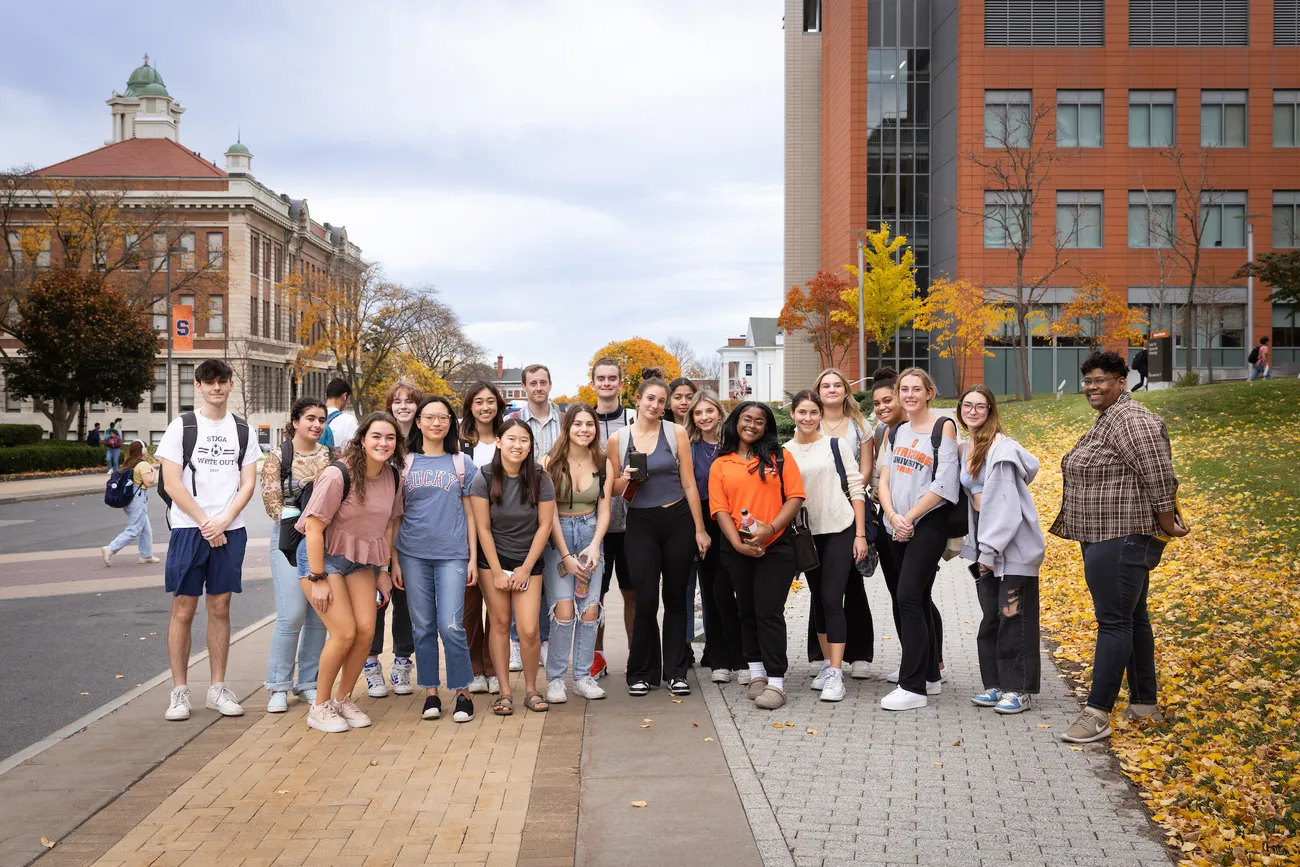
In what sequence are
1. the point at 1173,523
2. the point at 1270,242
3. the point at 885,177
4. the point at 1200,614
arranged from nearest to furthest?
the point at 1173,523, the point at 1200,614, the point at 1270,242, the point at 885,177

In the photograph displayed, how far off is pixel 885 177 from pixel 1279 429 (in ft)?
134

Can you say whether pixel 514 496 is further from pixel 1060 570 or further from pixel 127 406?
pixel 127 406

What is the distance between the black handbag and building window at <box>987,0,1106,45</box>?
49.5m

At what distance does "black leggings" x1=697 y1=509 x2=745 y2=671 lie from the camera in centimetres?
754

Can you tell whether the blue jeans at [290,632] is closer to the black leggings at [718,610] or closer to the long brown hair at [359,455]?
the long brown hair at [359,455]

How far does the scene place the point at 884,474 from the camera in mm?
7164

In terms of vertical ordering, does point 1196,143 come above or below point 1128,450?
above

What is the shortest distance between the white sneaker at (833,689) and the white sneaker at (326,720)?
2.92 metres

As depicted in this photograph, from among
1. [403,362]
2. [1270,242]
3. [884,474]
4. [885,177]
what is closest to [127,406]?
[403,362]

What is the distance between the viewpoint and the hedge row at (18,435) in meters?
37.4

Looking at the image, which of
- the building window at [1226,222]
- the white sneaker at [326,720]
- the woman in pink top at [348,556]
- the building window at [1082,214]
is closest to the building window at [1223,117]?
the building window at [1226,222]

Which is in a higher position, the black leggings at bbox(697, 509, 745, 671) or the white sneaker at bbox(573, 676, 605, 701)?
the black leggings at bbox(697, 509, 745, 671)

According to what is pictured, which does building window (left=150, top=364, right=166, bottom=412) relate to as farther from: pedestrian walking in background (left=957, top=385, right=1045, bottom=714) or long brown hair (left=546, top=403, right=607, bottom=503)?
pedestrian walking in background (left=957, top=385, right=1045, bottom=714)

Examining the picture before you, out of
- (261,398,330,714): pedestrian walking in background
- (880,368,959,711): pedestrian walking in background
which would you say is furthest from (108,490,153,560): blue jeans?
(880,368,959,711): pedestrian walking in background
